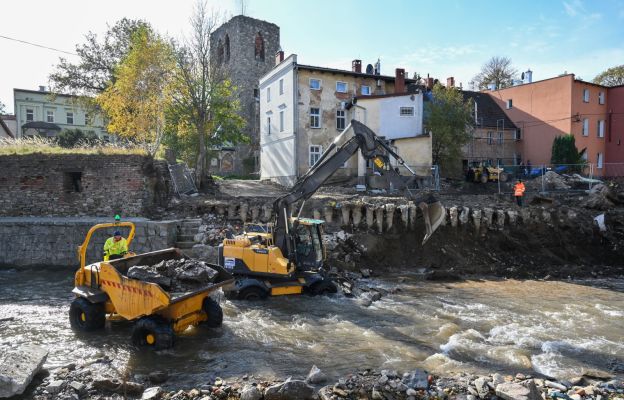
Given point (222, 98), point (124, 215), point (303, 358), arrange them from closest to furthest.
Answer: point (303, 358) < point (124, 215) < point (222, 98)

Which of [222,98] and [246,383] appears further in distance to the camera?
[222,98]

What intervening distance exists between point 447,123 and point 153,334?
22.3 meters

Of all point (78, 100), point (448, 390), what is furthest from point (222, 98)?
point (448, 390)

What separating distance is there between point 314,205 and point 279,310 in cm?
755

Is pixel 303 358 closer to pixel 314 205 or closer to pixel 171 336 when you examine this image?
pixel 171 336

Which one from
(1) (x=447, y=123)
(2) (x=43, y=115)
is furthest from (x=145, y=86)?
(2) (x=43, y=115)

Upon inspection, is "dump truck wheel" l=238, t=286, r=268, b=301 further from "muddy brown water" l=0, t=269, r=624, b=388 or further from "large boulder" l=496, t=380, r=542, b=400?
"large boulder" l=496, t=380, r=542, b=400

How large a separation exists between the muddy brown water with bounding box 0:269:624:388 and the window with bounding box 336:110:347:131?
18.1 metres

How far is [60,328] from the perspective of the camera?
9047 millimetres

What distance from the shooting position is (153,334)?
25.5ft

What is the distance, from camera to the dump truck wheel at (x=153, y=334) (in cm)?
773

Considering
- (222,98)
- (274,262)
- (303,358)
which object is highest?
(222,98)

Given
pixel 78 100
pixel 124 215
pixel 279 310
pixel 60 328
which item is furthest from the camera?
pixel 78 100

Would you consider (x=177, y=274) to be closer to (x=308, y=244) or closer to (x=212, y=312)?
(x=212, y=312)
